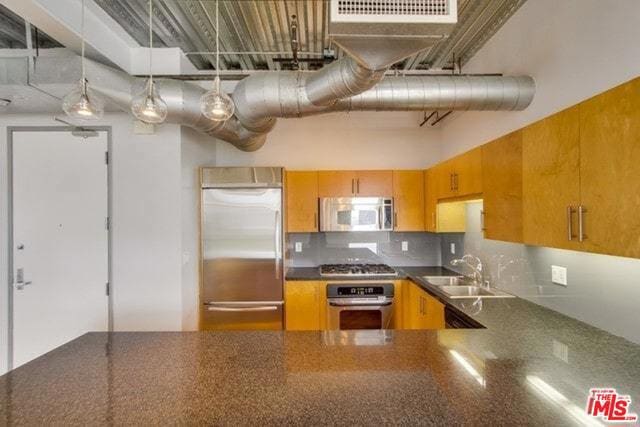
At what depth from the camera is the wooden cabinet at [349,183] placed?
3.65 m

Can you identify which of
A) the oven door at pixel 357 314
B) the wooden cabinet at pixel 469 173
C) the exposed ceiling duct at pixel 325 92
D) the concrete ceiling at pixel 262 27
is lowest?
the oven door at pixel 357 314

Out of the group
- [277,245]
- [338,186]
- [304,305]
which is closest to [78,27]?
[277,245]

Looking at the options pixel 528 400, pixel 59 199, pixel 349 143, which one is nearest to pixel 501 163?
pixel 528 400

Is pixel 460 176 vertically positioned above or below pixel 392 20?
below

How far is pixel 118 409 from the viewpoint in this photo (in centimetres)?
106

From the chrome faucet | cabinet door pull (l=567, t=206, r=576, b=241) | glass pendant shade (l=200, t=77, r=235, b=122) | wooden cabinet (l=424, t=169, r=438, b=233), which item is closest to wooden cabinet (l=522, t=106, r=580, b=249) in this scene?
cabinet door pull (l=567, t=206, r=576, b=241)

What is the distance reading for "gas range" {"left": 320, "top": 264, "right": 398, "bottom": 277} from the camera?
136 inches

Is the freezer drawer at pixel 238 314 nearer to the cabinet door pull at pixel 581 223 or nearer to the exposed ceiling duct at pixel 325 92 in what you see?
the exposed ceiling duct at pixel 325 92

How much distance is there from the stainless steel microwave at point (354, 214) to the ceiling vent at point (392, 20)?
7.53ft

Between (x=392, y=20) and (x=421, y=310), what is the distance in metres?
2.37

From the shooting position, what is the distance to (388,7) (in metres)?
1.25

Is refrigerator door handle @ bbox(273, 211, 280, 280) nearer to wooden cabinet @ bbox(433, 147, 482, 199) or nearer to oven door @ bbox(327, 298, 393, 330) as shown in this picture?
oven door @ bbox(327, 298, 393, 330)

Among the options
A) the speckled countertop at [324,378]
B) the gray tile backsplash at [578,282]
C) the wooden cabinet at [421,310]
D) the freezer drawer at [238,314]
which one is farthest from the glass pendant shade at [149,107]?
the gray tile backsplash at [578,282]

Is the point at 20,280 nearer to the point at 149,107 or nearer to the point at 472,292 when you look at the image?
the point at 149,107
